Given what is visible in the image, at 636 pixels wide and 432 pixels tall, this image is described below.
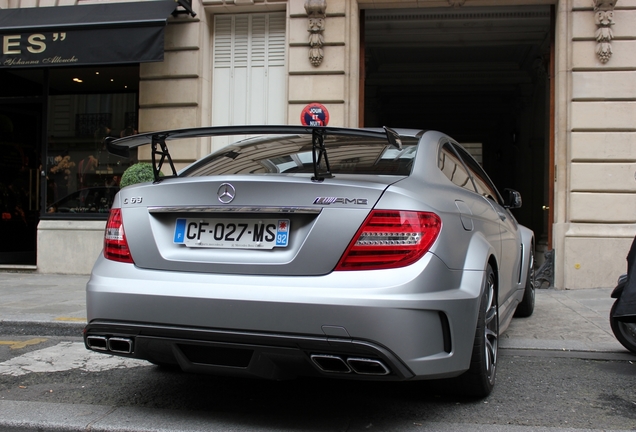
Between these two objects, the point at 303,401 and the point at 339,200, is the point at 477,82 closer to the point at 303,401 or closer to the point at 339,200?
the point at 303,401

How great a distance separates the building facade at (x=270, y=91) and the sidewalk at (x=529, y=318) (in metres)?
1.28

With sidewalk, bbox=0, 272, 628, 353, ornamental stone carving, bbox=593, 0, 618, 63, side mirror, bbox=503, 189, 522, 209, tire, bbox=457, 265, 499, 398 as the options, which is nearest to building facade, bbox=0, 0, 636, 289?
ornamental stone carving, bbox=593, 0, 618, 63

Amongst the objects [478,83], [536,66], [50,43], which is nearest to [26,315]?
[50,43]

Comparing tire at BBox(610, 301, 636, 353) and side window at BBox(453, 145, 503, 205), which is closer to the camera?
side window at BBox(453, 145, 503, 205)

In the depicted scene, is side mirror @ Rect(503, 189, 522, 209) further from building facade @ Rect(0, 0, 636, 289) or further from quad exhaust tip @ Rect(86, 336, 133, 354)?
building facade @ Rect(0, 0, 636, 289)

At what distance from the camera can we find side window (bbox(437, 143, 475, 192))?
3.52 metres

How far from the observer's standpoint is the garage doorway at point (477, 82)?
1107 centimetres

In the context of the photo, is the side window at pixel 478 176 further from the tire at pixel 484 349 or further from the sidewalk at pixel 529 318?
the sidewalk at pixel 529 318

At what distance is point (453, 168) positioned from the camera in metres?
3.72

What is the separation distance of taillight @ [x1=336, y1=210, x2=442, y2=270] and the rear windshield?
46 centimetres

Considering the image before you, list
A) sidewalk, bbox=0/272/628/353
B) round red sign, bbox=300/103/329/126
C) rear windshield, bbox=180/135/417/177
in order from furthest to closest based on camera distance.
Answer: round red sign, bbox=300/103/329/126, sidewalk, bbox=0/272/628/353, rear windshield, bbox=180/135/417/177

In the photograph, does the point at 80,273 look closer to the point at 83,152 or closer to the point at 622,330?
the point at 83,152

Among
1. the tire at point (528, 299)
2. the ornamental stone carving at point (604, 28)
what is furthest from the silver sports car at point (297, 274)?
the ornamental stone carving at point (604, 28)

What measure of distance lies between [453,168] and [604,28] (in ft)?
21.0
